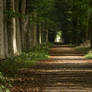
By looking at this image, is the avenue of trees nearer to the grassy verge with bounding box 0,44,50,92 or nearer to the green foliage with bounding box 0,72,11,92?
the grassy verge with bounding box 0,44,50,92

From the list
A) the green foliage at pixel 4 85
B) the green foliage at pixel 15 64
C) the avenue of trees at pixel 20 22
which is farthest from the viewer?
the avenue of trees at pixel 20 22

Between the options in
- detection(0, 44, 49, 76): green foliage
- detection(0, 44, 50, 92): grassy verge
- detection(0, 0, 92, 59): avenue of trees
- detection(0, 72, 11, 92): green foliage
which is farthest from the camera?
detection(0, 0, 92, 59): avenue of trees

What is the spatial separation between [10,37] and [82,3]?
11.3m

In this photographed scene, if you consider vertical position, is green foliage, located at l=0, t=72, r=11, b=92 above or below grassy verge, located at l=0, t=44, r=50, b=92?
above

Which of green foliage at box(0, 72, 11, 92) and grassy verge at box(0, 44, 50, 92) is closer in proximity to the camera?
green foliage at box(0, 72, 11, 92)

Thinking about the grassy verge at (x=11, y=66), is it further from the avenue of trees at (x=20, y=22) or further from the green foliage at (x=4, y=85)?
the avenue of trees at (x=20, y=22)

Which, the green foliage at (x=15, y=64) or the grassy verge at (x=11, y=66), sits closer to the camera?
the grassy verge at (x=11, y=66)

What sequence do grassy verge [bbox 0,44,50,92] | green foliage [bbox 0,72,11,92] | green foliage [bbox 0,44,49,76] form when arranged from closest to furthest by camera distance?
green foliage [bbox 0,72,11,92]
grassy verge [bbox 0,44,50,92]
green foliage [bbox 0,44,49,76]

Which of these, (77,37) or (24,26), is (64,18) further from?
(24,26)

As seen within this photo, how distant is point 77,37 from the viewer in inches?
2467

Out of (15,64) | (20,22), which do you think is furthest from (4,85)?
(20,22)

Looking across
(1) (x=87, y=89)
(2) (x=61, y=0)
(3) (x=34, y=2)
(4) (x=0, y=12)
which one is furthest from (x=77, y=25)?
(1) (x=87, y=89)

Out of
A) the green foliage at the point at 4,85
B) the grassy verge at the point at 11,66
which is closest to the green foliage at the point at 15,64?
the grassy verge at the point at 11,66

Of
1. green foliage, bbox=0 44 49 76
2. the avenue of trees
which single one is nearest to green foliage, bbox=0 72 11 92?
green foliage, bbox=0 44 49 76
